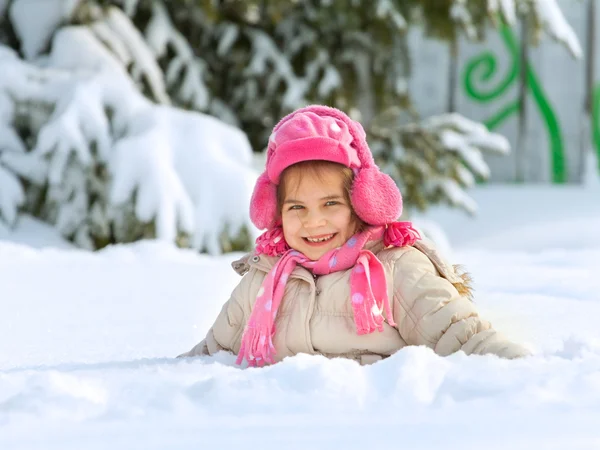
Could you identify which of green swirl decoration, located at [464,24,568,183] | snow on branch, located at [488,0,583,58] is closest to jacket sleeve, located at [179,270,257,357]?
snow on branch, located at [488,0,583,58]

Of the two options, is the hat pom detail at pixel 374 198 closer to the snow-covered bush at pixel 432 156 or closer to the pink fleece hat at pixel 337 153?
the pink fleece hat at pixel 337 153

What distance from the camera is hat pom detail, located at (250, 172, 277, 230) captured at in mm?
1667

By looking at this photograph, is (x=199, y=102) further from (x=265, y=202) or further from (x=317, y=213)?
(x=317, y=213)

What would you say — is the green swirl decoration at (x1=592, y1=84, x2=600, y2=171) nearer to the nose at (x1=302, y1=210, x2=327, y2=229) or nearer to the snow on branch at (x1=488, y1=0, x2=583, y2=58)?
the snow on branch at (x1=488, y1=0, x2=583, y2=58)

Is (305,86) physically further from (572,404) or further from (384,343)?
(572,404)

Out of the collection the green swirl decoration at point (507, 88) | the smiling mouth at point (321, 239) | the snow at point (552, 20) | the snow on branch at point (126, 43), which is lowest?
the smiling mouth at point (321, 239)

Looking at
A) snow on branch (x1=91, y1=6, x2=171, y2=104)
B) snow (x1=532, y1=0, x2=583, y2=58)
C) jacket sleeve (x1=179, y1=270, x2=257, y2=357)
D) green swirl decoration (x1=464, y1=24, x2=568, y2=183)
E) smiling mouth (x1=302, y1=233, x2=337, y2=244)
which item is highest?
green swirl decoration (x1=464, y1=24, x2=568, y2=183)

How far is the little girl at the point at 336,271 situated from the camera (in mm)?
1494

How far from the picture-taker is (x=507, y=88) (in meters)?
7.77


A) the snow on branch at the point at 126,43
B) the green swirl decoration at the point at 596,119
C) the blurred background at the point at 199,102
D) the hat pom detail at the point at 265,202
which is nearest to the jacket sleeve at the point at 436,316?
the hat pom detail at the point at 265,202

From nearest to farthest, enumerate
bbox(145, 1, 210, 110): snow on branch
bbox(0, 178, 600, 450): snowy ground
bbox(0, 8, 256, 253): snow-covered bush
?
bbox(0, 178, 600, 450): snowy ground
bbox(0, 8, 256, 253): snow-covered bush
bbox(145, 1, 210, 110): snow on branch

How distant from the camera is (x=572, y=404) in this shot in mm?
1115

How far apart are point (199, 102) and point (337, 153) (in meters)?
3.21

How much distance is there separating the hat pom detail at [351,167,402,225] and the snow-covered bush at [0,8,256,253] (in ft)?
6.29
